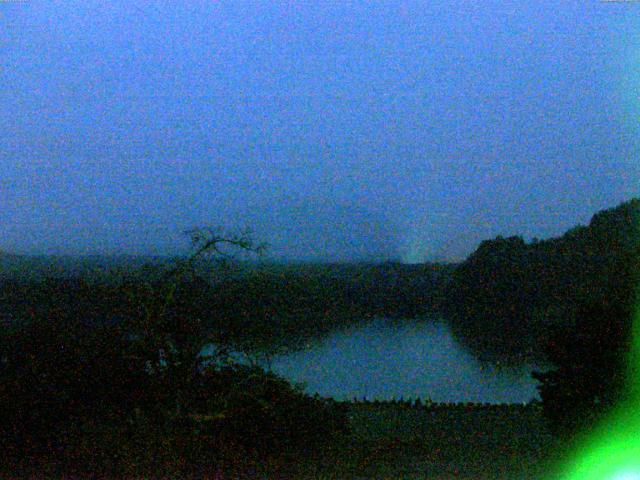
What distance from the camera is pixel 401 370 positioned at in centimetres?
1198

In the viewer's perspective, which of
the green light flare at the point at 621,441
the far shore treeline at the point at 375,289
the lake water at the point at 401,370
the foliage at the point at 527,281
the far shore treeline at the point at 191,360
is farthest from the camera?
the foliage at the point at 527,281

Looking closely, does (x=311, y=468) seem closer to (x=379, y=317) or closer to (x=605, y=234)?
(x=379, y=317)

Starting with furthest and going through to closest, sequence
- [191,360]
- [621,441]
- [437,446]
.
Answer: [191,360] → [437,446] → [621,441]

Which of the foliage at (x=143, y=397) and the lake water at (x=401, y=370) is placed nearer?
the foliage at (x=143, y=397)

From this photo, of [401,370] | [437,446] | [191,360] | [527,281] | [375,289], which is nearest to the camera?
[437,446]

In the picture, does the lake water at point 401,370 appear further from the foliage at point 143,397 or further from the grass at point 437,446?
the foliage at point 143,397

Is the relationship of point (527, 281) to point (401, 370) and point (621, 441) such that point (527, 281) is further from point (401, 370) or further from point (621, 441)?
point (621, 441)

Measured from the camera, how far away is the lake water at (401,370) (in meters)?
11.1

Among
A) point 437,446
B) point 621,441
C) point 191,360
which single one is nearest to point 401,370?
point 437,446

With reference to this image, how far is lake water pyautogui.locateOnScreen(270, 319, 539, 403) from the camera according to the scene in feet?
36.5

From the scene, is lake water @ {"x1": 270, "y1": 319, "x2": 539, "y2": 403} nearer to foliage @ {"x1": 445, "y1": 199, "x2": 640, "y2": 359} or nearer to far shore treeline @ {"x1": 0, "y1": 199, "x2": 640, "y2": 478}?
far shore treeline @ {"x1": 0, "y1": 199, "x2": 640, "y2": 478}

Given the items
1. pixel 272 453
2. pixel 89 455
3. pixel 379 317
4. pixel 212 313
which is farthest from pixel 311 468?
pixel 379 317

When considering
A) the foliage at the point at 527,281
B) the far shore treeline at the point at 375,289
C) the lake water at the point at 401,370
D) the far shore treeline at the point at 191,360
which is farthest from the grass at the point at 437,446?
the foliage at the point at 527,281

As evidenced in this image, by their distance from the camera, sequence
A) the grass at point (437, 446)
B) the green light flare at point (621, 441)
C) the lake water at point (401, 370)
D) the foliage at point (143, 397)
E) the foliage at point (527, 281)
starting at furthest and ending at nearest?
1. the foliage at point (527, 281)
2. the lake water at point (401, 370)
3. the foliage at point (143, 397)
4. the grass at point (437, 446)
5. the green light flare at point (621, 441)
